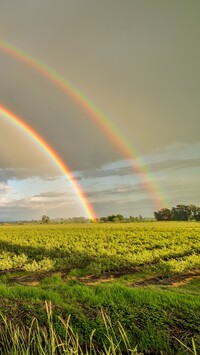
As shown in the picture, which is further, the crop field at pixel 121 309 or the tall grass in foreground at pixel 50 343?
the crop field at pixel 121 309

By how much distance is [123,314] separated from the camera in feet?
28.0

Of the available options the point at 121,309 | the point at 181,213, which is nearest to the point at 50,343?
the point at 121,309

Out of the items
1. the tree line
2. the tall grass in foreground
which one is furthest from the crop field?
the tree line

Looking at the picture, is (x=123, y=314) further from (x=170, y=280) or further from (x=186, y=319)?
(x=170, y=280)

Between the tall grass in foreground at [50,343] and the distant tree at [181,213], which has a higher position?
the distant tree at [181,213]

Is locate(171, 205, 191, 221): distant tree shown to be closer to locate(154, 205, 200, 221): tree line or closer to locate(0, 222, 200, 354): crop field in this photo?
locate(154, 205, 200, 221): tree line

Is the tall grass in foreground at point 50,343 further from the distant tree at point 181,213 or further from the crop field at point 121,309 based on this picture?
the distant tree at point 181,213

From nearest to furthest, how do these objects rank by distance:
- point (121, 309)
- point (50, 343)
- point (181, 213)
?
point (50, 343) < point (121, 309) < point (181, 213)

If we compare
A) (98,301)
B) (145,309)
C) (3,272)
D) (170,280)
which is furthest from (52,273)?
(145,309)

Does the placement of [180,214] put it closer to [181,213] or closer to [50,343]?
[181,213]

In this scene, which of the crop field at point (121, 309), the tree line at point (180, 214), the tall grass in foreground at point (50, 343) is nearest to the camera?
the tall grass in foreground at point (50, 343)

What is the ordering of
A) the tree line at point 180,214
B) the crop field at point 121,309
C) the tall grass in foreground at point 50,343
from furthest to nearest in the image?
the tree line at point 180,214, the crop field at point 121,309, the tall grass in foreground at point 50,343

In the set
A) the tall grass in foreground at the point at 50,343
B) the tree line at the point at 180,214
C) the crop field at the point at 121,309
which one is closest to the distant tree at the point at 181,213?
the tree line at the point at 180,214

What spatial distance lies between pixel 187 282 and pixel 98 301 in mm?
8994
